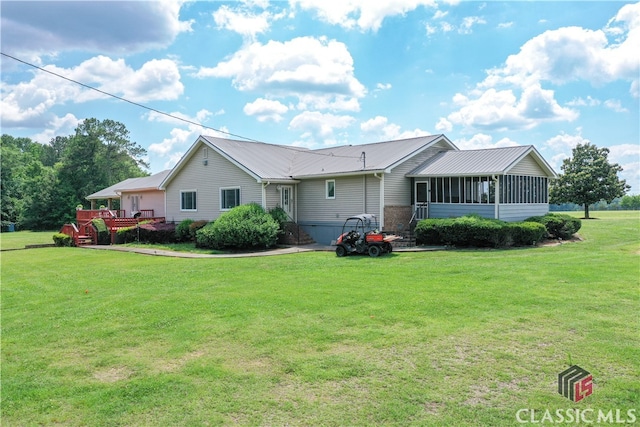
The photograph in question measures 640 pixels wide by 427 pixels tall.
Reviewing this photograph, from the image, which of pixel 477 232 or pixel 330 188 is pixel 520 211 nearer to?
pixel 477 232

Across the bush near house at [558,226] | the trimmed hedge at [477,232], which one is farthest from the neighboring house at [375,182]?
the trimmed hedge at [477,232]

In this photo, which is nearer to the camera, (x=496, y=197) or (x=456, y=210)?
(x=496, y=197)

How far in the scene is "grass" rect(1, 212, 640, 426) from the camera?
177 inches

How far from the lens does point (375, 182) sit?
67.4 ft

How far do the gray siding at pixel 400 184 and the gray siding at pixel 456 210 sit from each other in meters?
1.26

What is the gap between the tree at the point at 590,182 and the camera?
4078 centimetres

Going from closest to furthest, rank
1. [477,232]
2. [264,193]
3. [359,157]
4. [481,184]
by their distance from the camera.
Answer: [477,232] < [481,184] < [264,193] < [359,157]

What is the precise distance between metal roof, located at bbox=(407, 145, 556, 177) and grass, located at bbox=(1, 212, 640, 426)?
8.88 meters

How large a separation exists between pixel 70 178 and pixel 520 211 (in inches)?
1905

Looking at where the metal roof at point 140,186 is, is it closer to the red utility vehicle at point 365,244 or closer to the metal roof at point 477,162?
the red utility vehicle at point 365,244

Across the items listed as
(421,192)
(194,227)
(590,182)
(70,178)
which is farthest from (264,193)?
(70,178)

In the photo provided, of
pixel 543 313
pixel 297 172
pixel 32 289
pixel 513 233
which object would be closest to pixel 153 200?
pixel 297 172

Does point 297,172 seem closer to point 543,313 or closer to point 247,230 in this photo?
point 247,230

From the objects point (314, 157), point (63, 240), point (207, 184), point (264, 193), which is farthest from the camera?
point (314, 157)
